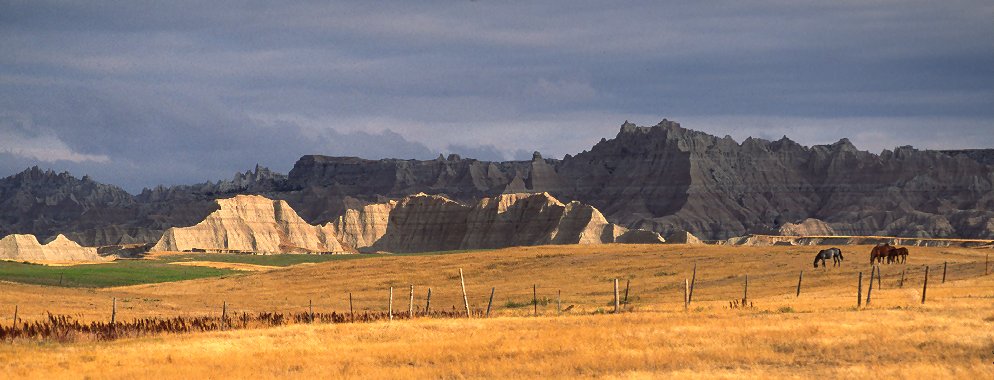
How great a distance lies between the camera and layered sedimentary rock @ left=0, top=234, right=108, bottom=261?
18225 cm

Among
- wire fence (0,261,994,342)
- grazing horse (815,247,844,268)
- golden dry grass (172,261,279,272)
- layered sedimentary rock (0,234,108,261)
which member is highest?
grazing horse (815,247,844,268)

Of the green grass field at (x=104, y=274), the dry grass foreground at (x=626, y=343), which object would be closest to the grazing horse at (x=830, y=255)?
the dry grass foreground at (x=626, y=343)

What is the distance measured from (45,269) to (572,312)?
284 ft

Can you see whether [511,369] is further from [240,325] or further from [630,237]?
[630,237]

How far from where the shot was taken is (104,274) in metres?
121

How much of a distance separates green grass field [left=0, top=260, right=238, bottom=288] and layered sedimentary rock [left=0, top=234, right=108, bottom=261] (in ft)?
156

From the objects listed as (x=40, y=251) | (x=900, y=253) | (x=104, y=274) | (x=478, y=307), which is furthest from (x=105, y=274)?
(x=40, y=251)

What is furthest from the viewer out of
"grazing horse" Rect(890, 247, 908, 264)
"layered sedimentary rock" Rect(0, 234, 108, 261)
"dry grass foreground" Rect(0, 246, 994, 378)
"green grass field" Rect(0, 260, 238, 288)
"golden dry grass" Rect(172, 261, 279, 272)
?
"layered sedimentary rock" Rect(0, 234, 108, 261)

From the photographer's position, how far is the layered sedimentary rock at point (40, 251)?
182250 mm

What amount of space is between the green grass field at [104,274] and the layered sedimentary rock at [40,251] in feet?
156

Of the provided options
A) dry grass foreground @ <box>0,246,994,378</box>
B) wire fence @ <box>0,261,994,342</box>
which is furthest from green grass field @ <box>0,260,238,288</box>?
Result: dry grass foreground @ <box>0,246,994,378</box>

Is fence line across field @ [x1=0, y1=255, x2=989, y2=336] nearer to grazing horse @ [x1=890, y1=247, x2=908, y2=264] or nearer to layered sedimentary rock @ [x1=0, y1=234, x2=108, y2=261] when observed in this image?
grazing horse @ [x1=890, y1=247, x2=908, y2=264]

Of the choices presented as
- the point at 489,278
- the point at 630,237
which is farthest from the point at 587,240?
the point at 489,278

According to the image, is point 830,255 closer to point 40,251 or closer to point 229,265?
point 229,265
